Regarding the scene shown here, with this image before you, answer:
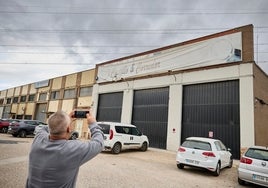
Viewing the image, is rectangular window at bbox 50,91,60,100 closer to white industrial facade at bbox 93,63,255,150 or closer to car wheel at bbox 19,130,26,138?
white industrial facade at bbox 93,63,255,150

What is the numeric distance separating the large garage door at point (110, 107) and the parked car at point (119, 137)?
7.34 metres

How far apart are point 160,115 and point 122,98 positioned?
17.3 ft

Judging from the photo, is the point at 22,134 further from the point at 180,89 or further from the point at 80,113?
the point at 80,113

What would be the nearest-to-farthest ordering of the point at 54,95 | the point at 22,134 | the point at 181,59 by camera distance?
the point at 181,59 → the point at 22,134 → the point at 54,95

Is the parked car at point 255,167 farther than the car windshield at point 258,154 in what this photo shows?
No

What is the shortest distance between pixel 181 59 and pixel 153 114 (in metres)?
5.30

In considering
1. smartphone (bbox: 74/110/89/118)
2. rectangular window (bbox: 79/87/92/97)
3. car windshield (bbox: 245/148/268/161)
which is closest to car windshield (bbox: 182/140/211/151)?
car windshield (bbox: 245/148/268/161)

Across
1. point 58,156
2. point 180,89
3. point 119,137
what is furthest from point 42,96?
point 58,156

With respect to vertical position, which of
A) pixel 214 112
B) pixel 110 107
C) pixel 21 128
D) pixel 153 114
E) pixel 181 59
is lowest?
pixel 21 128

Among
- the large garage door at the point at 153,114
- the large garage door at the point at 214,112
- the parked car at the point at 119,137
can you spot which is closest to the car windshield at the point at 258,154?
the large garage door at the point at 214,112

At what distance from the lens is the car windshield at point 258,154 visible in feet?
24.4

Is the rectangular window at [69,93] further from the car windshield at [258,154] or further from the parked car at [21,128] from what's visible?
the car windshield at [258,154]

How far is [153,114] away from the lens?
1928cm

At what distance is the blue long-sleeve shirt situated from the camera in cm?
194
